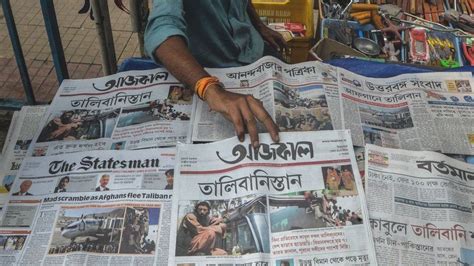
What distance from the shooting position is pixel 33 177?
3.51 feet

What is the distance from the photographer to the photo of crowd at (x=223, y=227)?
35.3 inches

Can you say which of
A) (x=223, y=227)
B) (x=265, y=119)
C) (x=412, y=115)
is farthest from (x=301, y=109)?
(x=223, y=227)

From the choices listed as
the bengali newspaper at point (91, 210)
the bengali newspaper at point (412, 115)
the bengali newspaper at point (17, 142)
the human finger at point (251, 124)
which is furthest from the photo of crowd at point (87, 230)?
the bengali newspaper at point (412, 115)

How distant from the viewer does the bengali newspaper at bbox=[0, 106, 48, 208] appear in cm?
112

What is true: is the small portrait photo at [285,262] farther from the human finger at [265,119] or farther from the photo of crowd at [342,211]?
the human finger at [265,119]

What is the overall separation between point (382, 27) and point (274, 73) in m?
1.12

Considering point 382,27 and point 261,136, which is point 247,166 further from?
point 382,27

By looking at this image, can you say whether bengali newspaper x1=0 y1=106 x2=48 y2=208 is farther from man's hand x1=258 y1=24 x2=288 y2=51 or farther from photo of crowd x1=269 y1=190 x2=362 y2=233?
man's hand x1=258 y1=24 x2=288 y2=51

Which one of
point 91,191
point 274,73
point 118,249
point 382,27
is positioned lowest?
point 118,249

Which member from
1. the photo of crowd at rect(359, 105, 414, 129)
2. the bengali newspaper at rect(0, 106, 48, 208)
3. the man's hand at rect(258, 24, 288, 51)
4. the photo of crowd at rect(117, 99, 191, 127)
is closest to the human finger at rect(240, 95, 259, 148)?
the photo of crowd at rect(117, 99, 191, 127)

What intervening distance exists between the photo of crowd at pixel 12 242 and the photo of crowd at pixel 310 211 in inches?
20.2

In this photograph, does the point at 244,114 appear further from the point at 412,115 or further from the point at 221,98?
the point at 412,115

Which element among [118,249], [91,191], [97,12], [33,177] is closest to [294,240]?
[118,249]

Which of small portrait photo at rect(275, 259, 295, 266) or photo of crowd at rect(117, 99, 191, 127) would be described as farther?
photo of crowd at rect(117, 99, 191, 127)
